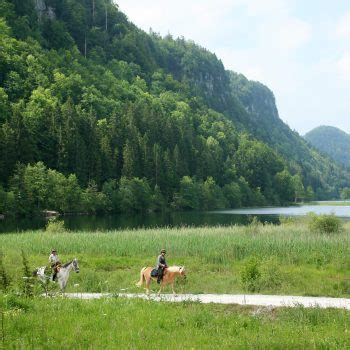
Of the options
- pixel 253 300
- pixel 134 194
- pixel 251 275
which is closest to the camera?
pixel 253 300

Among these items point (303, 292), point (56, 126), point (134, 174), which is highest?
point (56, 126)

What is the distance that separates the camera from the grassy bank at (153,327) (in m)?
12.4

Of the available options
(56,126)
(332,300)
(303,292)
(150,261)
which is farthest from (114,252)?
(56,126)

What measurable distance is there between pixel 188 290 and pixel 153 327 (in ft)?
36.5

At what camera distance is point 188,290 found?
2505 cm

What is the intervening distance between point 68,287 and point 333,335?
621 inches

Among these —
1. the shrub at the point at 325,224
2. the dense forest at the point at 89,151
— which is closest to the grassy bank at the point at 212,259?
the shrub at the point at 325,224

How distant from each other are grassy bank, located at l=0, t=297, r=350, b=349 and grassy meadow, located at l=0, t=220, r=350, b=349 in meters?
0.03

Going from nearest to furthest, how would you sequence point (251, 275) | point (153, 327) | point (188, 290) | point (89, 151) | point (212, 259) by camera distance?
point (153, 327) < point (188, 290) < point (251, 275) < point (212, 259) < point (89, 151)

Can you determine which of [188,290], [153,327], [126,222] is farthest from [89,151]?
[153,327]

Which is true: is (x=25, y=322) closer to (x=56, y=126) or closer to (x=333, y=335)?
(x=333, y=335)

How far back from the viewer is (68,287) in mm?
25469

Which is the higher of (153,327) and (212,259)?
(153,327)

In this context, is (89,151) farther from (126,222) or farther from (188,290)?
(188,290)
